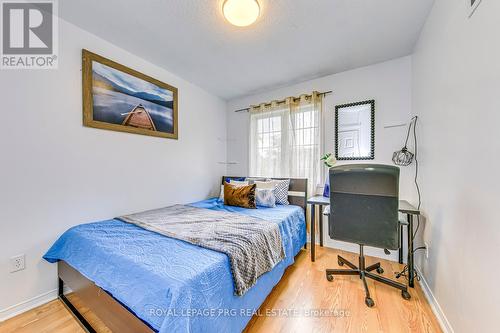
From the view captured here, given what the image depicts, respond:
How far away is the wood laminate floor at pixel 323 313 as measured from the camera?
4.59 feet

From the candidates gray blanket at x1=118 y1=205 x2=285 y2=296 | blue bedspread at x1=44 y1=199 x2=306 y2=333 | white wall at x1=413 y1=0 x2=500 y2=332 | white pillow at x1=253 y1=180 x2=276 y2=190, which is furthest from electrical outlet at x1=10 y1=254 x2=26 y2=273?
white wall at x1=413 y1=0 x2=500 y2=332

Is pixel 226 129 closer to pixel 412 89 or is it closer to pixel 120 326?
pixel 412 89

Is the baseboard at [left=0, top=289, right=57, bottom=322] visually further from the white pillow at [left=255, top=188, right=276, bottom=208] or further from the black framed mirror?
the black framed mirror

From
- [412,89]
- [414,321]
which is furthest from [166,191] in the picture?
[412,89]

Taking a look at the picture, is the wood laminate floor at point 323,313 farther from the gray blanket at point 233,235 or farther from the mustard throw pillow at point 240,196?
the mustard throw pillow at point 240,196

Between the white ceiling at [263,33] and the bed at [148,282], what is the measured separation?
1.86 metres

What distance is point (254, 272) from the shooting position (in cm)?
139

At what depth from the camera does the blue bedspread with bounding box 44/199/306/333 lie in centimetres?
93

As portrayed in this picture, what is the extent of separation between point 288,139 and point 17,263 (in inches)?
122

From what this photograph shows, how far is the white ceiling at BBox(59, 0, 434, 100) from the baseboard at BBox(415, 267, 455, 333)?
7.76 ft

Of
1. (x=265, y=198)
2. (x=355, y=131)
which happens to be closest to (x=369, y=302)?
(x=265, y=198)

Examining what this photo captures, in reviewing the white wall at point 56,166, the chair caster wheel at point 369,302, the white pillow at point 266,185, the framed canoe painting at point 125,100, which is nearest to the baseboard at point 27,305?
the white wall at point 56,166

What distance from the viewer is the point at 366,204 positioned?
5.57 feet

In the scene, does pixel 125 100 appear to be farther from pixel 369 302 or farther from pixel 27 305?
pixel 369 302
